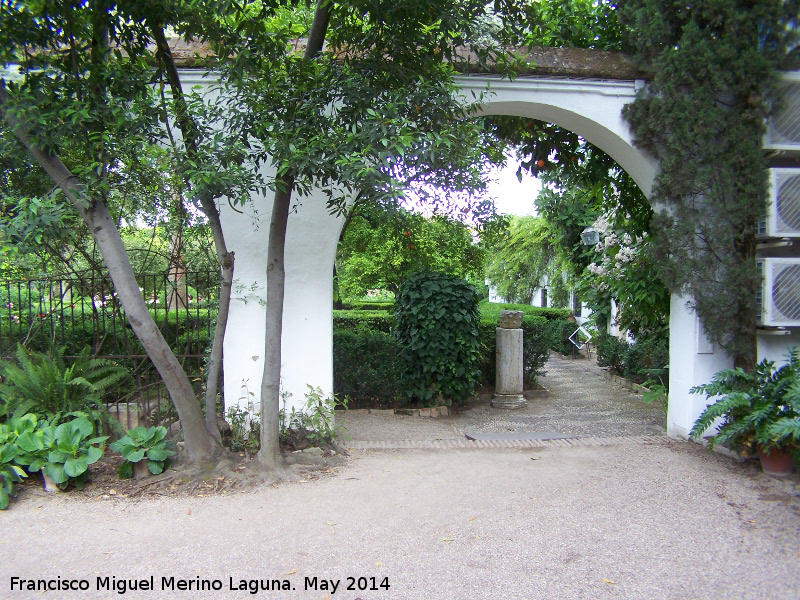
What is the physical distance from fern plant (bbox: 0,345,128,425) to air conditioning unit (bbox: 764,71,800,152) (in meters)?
6.39

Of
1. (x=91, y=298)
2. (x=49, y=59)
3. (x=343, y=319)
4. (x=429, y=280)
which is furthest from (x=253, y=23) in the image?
(x=343, y=319)

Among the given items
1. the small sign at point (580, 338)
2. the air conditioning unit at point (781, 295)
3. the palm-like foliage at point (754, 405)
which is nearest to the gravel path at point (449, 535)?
the palm-like foliage at point (754, 405)

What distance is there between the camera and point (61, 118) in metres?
4.21

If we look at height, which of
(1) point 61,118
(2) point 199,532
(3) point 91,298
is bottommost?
(2) point 199,532

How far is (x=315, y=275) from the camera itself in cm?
557

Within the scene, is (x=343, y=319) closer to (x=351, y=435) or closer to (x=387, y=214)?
(x=351, y=435)

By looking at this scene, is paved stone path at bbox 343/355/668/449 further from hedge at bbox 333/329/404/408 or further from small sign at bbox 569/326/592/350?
small sign at bbox 569/326/592/350

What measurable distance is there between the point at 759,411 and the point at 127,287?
16.5ft

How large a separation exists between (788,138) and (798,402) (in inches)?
98.4

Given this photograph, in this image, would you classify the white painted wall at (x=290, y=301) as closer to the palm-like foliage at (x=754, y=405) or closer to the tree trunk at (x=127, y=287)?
the tree trunk at (x=127, y=287)

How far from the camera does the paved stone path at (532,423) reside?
5922mm

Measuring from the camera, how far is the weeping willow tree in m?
5.07

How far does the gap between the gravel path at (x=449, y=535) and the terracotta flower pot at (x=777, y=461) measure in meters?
0.11

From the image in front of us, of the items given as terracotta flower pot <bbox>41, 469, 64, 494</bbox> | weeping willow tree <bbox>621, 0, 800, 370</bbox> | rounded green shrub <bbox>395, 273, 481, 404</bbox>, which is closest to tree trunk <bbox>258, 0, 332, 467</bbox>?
terracotta flower pot <bbox>41, 469, 64, 494</bbox>
